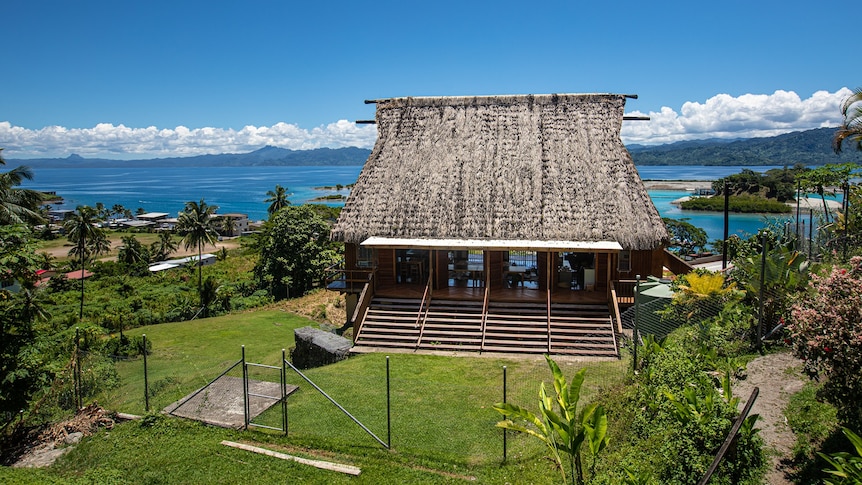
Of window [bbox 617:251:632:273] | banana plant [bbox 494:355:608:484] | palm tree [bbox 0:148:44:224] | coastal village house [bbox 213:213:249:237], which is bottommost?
coastal village house [bbox 213:213:249:237]

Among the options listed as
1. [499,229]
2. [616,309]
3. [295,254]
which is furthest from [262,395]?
[295,254]

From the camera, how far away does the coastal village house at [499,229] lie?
1684 cm

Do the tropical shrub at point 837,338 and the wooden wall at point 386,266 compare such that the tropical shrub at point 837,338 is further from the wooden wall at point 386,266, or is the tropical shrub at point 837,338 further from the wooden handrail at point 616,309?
the wooden wall at point 386,266

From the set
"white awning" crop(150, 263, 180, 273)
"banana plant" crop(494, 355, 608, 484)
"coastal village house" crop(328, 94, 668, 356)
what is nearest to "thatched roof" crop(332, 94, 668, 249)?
"coastal village house" crop(328, 94, 668, 356)

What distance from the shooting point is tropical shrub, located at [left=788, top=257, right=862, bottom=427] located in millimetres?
6488

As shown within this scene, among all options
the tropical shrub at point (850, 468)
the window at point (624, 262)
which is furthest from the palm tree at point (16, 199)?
the tropical shrub at point (850, 468)

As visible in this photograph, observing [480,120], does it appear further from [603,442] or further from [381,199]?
[603,442]

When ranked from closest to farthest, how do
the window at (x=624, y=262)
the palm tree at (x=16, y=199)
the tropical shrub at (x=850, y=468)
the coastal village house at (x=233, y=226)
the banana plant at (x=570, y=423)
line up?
1. the tropical shrub at (x=850, y=468)
2. the banana plant at (x=570, y=423)
3. the window at (x=624, y=262)
4. the palm tree at (x=16, y=199)
5. the coastal village house at (x=233, y=226)

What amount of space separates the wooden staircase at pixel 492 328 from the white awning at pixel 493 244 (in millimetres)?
1847

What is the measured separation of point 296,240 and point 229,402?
72.8 feet

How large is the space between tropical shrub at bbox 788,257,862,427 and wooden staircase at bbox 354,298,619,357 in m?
8.32

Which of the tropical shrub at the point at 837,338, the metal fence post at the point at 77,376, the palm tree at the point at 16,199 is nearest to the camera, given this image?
the tropical shrub at the point at 837,338

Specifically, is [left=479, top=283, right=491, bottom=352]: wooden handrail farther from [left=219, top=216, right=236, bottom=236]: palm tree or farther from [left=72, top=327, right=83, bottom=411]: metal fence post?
[left=219, top=216, right=236, bottom=236]: palm tree

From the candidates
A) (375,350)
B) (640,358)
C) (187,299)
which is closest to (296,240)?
(187,299)
